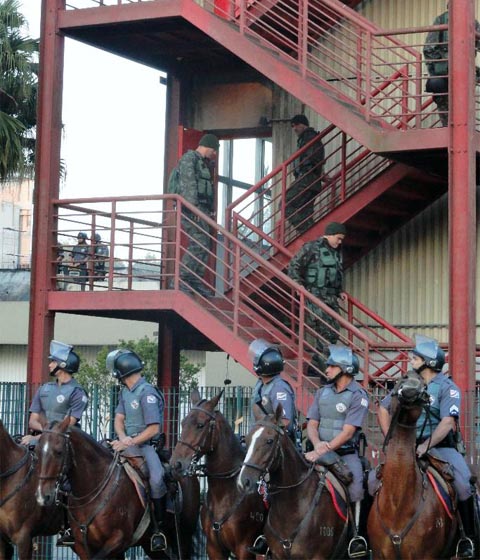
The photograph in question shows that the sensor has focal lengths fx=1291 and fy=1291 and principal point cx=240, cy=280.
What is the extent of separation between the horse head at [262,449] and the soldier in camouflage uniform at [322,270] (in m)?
5.25

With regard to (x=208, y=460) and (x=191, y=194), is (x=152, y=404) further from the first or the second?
(x=191, y=194)

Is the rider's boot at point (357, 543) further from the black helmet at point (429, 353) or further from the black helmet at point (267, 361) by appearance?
the black helmet at point (267, 361)

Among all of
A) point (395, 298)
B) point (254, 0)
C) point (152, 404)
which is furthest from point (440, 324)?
point (152, 404)

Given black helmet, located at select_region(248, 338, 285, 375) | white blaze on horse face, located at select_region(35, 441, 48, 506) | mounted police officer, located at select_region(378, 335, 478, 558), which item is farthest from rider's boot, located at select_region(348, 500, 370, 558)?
white blaze on horse face, located at select_region(35, 441, 48, 506)

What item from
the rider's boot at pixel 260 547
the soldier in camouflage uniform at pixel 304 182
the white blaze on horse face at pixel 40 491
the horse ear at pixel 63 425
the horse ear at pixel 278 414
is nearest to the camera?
the horse ear at pixel 278 414

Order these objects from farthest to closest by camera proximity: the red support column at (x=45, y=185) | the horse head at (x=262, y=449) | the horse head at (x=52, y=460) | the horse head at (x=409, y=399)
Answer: the red support column at (x=45, y=185) → the horse head at (x=52, y=460) → the horse head at (x=262, y=449) → the horse head at (x=409, y=399)

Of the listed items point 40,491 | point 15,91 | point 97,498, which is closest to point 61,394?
point 97,498

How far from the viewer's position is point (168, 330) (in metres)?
21.0

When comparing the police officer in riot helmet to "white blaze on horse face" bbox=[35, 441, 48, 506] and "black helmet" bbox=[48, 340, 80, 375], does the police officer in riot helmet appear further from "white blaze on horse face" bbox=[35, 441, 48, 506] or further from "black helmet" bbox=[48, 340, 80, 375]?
"black helmet" bbox=[48, 340, 80, 375]

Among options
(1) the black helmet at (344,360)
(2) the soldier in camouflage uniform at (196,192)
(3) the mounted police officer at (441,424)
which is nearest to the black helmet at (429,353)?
(3) the mounted police officer at (441,424)

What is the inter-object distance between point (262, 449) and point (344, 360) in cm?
172

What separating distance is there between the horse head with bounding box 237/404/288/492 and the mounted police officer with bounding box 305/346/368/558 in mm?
820

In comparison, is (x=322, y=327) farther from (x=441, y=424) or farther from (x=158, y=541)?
(x=441, y=424)

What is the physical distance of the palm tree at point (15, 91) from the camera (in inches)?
1085
